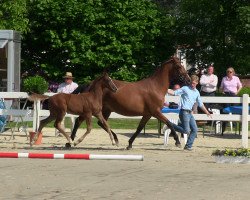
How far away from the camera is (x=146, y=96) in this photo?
18094 millimetres

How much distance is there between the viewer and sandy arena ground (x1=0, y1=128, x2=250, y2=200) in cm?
1125

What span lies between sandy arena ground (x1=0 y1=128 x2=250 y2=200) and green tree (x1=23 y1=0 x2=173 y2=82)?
17.3 metres

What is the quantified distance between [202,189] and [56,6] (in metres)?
24.8

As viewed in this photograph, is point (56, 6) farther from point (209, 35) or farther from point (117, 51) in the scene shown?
point (209, 35)

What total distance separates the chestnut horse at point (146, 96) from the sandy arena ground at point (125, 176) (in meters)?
0.75

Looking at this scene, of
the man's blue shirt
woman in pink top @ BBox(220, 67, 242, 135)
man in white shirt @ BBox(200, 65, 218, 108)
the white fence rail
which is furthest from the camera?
man in white shirt @ BBox(200, 65, 218, 108)

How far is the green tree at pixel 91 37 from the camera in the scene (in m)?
35.8

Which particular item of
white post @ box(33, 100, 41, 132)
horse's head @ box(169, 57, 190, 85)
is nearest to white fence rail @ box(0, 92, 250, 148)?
white post @ box(33, 100, 41, 132)

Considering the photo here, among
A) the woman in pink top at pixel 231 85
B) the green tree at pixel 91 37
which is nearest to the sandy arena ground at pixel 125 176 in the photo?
the woman in pink top at pixel 231 85

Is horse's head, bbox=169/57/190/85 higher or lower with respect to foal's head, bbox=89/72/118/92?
higher

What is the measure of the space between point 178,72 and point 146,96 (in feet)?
2.85

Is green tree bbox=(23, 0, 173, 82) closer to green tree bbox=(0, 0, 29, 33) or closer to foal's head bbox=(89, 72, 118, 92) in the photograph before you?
green tree bbox=(0, 0, 29, 33)

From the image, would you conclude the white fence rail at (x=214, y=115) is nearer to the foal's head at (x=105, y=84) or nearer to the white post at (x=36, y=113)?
the white post at (x=36, y=113)

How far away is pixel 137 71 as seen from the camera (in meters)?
37.2
